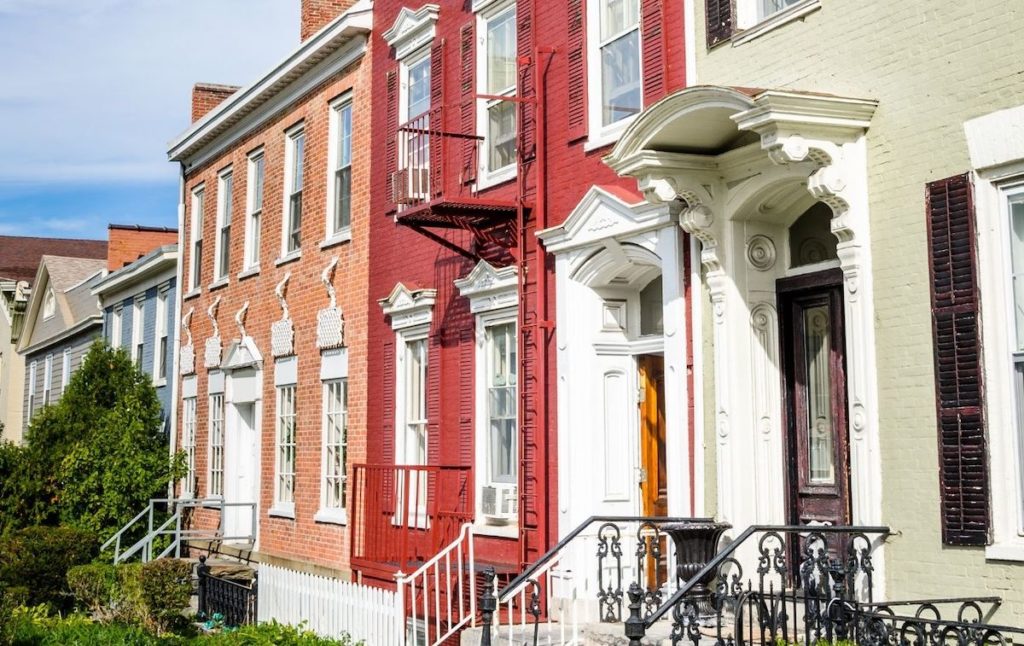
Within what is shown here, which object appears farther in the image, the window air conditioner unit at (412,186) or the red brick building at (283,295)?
the red brick building at (283,295)

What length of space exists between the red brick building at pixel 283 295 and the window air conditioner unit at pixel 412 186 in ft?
7.71

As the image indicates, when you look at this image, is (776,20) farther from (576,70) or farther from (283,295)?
(283,295)

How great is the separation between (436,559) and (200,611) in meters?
6.06

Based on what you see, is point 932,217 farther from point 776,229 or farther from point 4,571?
point 4,571

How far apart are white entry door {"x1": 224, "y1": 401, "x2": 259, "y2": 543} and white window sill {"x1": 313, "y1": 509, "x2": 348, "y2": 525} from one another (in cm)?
360

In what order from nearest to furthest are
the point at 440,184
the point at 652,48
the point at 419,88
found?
the point at 652,48
the point at 440,184
the point at 419,88

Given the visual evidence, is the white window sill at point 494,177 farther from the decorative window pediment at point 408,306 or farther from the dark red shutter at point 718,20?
the dark red shutter at point 718,20

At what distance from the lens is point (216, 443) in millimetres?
21750

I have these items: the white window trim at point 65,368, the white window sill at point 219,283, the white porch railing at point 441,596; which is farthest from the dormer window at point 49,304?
the white porch railing at point 441,596

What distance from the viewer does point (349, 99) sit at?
17359mm

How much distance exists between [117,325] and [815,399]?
21.8m

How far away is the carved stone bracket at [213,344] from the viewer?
21.5 metres

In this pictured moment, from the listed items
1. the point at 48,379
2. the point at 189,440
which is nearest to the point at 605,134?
the point at 189,440

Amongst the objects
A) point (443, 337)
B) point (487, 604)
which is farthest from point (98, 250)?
point (487, 604)
